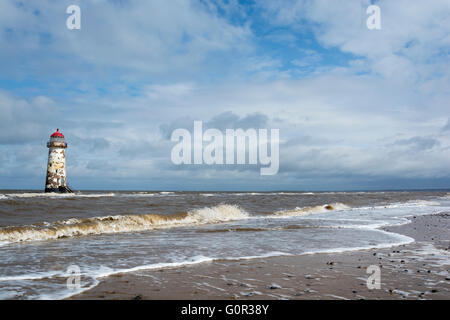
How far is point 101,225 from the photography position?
15.5 metres

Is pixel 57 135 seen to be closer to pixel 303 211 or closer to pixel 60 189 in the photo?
pixel 60 189

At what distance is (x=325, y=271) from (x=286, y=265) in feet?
3.36

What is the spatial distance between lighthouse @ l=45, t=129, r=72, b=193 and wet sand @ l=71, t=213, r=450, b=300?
40.6 meters

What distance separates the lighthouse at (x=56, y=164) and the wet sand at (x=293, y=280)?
40.6 metres

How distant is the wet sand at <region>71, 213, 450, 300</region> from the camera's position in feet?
18.7

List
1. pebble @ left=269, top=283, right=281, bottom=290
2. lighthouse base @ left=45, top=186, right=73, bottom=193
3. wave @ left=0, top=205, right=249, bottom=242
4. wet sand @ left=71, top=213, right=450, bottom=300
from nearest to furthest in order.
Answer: wet sand @ left=71, top=213, right=450, bottom=300 → pebble @ left=269, top=283, right=281, bottom=290 → wave @ left=0, top=205, right=249, bottom=242 → lighthouse base @ left=45, top=186, right=73, bottom=193

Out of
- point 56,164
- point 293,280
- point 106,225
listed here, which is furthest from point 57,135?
point 293,280

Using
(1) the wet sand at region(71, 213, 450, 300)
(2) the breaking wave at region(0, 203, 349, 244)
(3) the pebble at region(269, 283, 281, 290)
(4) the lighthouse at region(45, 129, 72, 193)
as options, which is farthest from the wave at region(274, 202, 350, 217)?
(4) the lighthouse at region(45, 129, 72, 193)

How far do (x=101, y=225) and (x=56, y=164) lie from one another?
31.6 metres

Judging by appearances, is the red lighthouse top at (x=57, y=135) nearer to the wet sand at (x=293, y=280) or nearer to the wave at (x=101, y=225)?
the wave at (x=101, y=225)

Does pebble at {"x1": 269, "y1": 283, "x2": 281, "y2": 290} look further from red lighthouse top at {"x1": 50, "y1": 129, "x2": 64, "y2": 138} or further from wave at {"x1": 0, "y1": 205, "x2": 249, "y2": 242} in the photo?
red lighthouse top at {"x1": 50, "y1": 129, "x2": 64, "y2": 138}

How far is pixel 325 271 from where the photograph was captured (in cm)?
739

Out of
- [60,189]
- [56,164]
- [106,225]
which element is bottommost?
[106,225]

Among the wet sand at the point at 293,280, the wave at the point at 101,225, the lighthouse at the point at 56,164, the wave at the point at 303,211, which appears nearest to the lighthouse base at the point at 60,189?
the lighthouse at the point at 56,164
